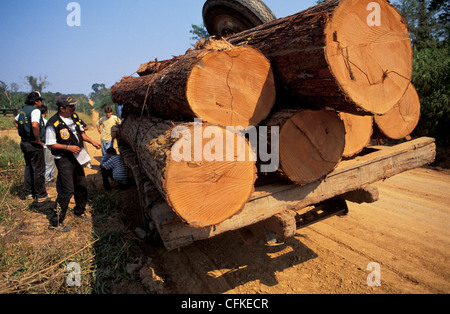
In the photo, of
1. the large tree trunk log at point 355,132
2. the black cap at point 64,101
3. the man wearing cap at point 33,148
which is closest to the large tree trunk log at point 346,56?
the large tree trunk log at point 355,132

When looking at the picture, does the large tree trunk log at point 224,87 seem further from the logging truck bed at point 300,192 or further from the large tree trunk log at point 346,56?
the logging truck bed at point 300,192

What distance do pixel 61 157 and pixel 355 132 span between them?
3596 mm

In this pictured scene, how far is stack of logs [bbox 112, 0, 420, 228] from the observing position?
1587 millimetres

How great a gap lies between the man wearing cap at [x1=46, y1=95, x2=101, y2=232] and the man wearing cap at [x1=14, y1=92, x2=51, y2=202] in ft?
4.62

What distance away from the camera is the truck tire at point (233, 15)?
165 inches

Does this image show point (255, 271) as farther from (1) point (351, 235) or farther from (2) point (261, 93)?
(2) point (261, 93)

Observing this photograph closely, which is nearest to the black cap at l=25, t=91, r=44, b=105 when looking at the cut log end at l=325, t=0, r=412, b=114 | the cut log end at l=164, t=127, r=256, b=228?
the cut log end at l=164, t=127, r=256, b=228

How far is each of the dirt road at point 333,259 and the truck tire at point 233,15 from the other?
135 inches

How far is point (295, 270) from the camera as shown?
2719 millimetres

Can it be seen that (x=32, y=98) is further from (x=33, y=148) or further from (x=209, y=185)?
(x=209, y=185)

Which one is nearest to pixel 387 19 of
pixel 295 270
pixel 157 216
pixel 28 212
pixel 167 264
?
pixel 157 216

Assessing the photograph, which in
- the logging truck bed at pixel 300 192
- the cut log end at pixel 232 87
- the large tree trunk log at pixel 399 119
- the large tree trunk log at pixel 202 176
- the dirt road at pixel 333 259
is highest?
the cut log end at pixel 232 87
